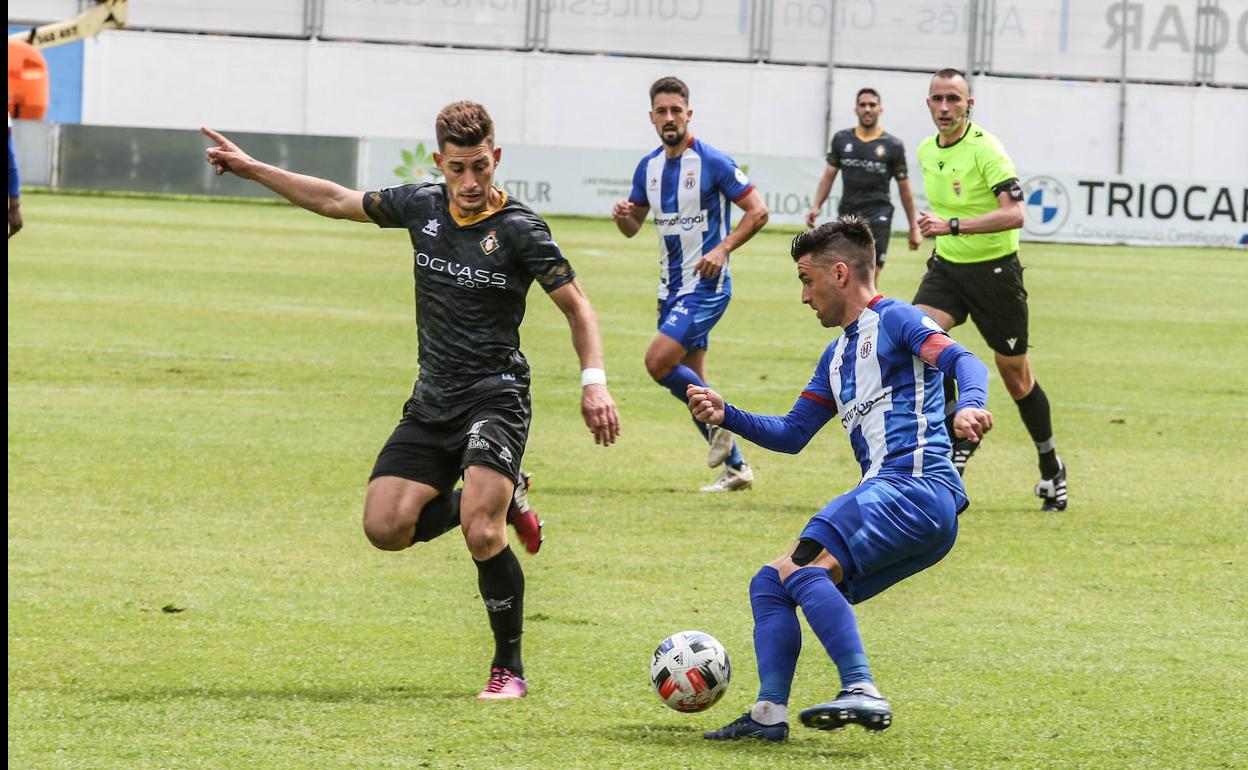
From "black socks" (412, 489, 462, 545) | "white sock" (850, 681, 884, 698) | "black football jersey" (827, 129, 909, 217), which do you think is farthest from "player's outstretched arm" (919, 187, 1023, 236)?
"black football jersey" (827, 129, 909, 217)

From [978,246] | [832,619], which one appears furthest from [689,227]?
[832,619]

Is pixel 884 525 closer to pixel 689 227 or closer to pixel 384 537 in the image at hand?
pixel 384 537

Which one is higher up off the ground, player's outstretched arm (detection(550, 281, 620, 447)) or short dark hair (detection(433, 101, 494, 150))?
short dark hair (detection(433, 101, 494, 150))

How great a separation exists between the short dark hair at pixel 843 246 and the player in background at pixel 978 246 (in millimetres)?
4198

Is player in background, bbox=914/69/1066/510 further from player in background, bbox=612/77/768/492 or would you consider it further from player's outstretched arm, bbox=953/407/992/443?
player's outstretched arm, bbox=953/407/992/443

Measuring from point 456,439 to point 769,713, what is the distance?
1.68 m

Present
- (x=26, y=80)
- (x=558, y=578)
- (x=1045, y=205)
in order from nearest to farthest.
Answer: (x=558, y=578) < (x=1045, y=205) < (x=26, y=80)

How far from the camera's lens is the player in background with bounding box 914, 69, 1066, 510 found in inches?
396

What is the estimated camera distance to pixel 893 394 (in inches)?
223

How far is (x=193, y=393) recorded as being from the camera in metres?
13.2

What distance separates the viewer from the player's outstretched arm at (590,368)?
5996 millimetres

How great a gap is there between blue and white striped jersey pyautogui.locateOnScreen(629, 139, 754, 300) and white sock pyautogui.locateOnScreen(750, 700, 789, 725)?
18.1ft

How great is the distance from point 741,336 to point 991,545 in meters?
9.69

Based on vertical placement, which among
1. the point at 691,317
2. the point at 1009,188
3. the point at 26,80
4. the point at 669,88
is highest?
the point at 26,80
